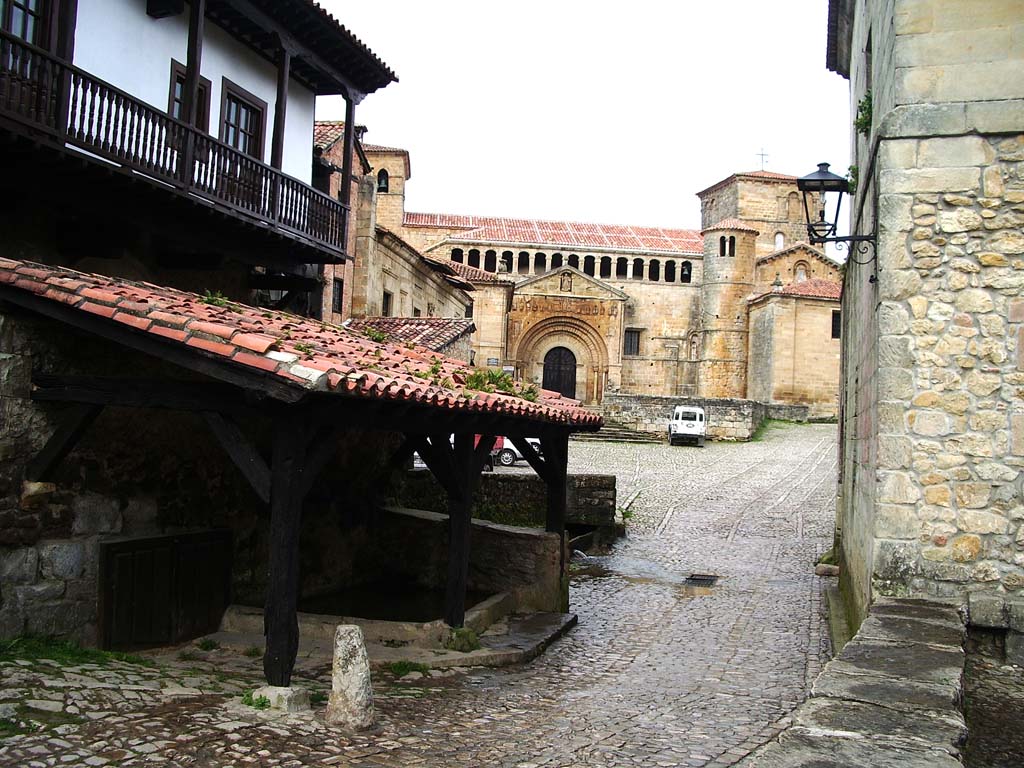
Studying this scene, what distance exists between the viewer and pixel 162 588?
303 inches

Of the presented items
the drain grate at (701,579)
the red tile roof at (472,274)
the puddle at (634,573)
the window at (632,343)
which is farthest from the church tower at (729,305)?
the drain grate at (701,579)

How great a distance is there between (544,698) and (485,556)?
12.5 feet

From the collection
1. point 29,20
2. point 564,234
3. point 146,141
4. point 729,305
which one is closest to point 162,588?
point 146,141

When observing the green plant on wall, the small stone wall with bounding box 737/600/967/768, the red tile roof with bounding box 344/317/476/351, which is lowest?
the small stone wall with bounding box 737/600/967/768

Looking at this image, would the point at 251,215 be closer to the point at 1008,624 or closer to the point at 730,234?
the point at 1008,624

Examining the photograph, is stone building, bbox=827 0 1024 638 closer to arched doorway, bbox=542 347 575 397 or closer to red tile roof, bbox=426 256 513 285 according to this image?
red tile roof, bbox=426 256 513 285

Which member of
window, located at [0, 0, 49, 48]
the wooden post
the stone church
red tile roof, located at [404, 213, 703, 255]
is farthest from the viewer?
red tile roof, located at [404, 213, 703, 255]

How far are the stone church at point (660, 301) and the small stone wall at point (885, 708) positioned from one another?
3597 cm

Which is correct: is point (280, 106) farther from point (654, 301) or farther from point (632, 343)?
point (632, 343)

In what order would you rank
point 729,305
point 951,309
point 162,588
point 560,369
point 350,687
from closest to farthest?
1. point 350,687
2. point 951,309
3. point 162,588
4. point 729,305
5. point 560,369

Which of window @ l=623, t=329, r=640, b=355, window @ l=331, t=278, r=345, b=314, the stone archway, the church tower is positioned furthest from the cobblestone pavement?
window @ l=623, t=329, r=640, b=355

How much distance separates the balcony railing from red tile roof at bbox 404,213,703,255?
37.5 metres

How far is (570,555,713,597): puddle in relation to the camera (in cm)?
1294

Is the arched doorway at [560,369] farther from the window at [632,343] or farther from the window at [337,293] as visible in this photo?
the window at [337,293]
